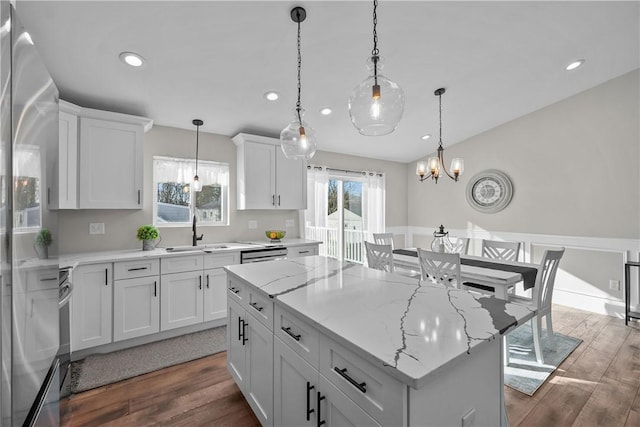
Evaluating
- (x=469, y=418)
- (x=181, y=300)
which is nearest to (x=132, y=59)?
(x=181, y=300)

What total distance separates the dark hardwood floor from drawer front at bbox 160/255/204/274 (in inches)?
36.2

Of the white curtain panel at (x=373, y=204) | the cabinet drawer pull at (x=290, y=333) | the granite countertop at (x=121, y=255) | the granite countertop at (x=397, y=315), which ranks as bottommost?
the cabinet drawer pull at (x=290, y=333)

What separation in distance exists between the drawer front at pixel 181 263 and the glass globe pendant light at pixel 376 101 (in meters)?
2.33

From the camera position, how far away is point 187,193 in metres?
3.62

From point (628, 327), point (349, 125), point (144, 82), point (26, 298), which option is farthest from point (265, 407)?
point (628, 327)

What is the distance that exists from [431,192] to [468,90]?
8.06ft

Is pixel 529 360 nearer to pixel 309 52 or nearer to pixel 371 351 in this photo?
pixel 371 351

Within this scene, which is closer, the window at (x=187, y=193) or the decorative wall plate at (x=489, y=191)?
the window at (x=187, y=193)

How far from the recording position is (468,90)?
3.42m

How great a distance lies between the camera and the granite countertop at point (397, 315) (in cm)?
81

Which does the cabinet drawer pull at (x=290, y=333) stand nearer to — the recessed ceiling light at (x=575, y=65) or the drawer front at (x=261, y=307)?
the drawer front at (x=261, y=307)

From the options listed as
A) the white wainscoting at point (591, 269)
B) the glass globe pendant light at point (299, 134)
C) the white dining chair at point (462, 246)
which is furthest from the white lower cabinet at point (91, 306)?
the white wainscoting at point (591, 269)

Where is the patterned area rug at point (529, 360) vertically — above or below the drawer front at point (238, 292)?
below

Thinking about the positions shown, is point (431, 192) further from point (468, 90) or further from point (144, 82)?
point (144, 82)
